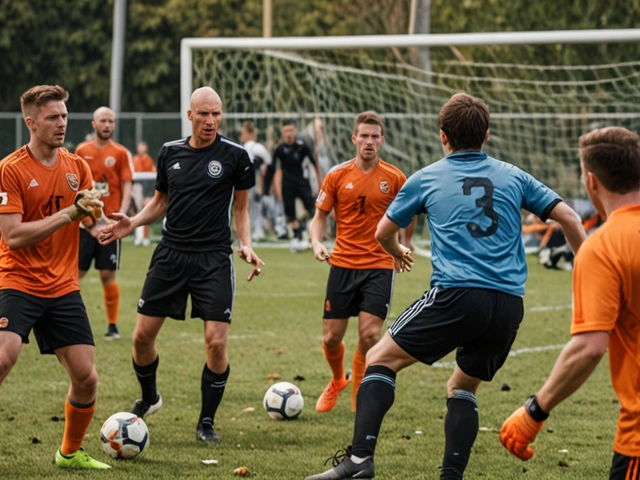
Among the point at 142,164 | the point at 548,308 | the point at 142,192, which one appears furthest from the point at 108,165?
the point at 142,164

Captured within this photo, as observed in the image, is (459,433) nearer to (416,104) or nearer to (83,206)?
(83,206)

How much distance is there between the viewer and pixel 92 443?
272 inches

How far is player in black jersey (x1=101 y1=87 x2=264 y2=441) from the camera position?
6.98 metres

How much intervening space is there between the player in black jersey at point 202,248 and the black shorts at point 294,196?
43.2ft

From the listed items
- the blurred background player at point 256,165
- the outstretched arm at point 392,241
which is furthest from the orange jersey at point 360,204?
the blurred background player at point 256,165

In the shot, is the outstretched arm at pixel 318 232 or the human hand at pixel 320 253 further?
the outstretched arm at pixel 318 232

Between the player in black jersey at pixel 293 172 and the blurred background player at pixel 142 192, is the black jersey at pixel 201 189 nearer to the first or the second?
the player in black jersey at pixel 293 172

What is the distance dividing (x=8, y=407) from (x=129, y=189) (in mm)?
3728

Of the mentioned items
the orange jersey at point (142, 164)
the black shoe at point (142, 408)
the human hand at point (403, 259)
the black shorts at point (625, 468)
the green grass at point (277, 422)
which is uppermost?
the orange jersey at point (142, 164)

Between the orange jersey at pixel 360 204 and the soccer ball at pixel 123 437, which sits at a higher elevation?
the orange jersey at pixel 360 204

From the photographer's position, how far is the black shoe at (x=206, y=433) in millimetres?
6993

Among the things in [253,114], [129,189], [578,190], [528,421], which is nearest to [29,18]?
[253,114]

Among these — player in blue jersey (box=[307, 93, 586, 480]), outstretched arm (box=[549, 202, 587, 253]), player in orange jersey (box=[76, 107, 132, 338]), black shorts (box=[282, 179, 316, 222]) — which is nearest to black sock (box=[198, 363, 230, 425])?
player in blue jersey (box=[307, 93, 586, 480])

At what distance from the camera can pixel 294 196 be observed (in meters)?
20.5
